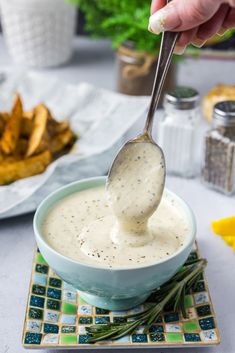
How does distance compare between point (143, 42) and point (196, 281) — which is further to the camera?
point (143, 42)

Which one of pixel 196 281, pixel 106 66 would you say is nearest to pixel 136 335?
pixel 196 281

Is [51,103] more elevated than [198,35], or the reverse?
[198,35]

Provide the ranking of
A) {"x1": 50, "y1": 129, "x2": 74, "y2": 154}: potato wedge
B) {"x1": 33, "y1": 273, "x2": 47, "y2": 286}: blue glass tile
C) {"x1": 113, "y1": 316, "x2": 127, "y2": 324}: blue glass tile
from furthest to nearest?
{"x1": 50, "y1": 129, "x2": 74, "y2": 154}: potato wedge → {"x1": 33, "y1": 273, "x2": 47, "y2": 286}: blue glass tile → {"x1": 113, "y1": 316, "x2": 127, "y2": 324}: blue glass tile

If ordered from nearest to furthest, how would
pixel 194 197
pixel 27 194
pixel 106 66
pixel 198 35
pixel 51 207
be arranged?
pixel 51 207, pixel 198 35, pixel 27 194, pixel 194 197, pixel 106 66

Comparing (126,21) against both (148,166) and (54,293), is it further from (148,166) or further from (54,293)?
(54,293)

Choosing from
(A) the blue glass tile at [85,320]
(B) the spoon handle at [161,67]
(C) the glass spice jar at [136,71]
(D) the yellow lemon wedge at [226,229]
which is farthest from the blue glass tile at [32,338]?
(C) the glass spice jar at [136,71]

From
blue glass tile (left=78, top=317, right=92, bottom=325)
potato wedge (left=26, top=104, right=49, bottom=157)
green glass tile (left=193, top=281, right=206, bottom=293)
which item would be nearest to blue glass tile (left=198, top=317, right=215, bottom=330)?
green glass tile (left=193, top=281, right=206, bottom=293)

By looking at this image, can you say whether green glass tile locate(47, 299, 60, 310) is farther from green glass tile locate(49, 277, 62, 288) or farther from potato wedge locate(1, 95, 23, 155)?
potato wedge locate(1, 95, 23, 155)

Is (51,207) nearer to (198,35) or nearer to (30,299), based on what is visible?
(30,299)
